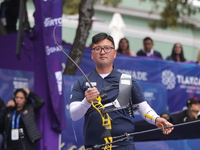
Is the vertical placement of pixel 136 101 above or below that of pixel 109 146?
above

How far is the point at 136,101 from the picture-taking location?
6230 mm

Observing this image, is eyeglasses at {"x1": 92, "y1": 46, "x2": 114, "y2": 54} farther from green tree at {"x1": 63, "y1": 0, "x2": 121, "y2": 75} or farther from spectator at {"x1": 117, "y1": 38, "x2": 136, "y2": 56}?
spectator at {"x1": 117, "y1": 38, "x2": 136, "y2": 56}

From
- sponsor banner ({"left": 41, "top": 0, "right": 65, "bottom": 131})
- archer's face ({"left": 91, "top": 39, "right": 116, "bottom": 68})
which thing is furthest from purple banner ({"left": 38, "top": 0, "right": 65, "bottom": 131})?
archer's face ({"left": 91, "top": 39, "right": 116, "bottom": 68})

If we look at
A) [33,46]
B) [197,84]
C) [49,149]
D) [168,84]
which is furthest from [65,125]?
[197,84]

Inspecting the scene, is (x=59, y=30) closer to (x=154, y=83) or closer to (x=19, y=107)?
(x=19, y=107)

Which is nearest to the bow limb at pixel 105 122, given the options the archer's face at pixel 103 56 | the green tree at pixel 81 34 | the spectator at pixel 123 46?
the archer's face at pixel 103 56

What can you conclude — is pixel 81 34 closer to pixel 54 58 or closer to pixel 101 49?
pixel 54 58

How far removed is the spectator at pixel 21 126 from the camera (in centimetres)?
1033

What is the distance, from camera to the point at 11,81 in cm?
1141

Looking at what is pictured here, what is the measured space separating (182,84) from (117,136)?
8354mm

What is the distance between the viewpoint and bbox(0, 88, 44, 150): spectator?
1033 cm

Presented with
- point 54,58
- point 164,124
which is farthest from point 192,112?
point 164,124

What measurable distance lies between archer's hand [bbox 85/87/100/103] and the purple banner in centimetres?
481

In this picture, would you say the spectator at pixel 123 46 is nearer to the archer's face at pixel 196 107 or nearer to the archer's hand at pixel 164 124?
the archer's face at pixel 196 107
